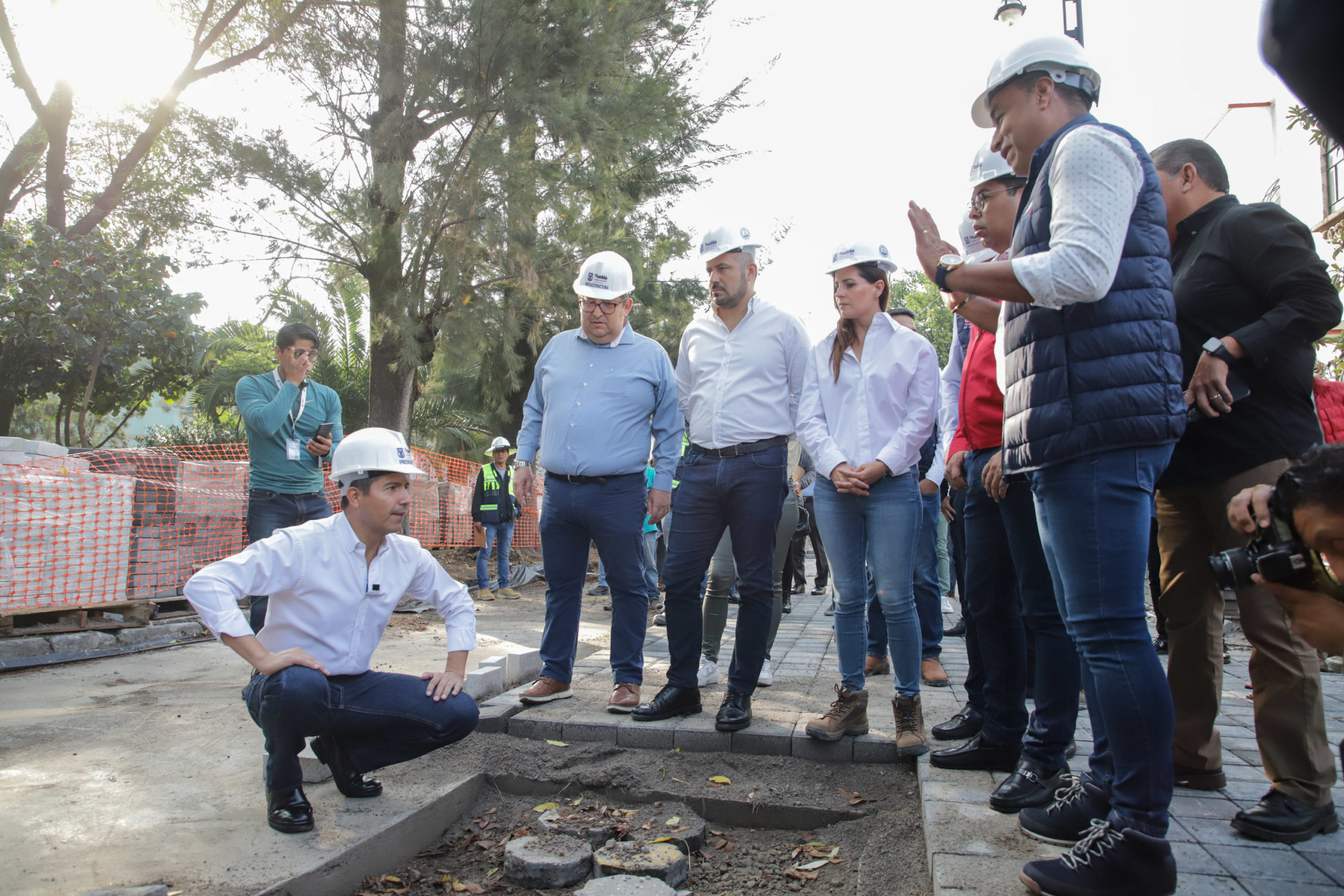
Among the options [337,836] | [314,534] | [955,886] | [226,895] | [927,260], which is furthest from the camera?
[314,534]

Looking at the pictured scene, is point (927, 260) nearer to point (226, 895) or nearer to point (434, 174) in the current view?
point (226, 895)

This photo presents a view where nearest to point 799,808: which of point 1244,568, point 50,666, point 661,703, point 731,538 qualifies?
point 661,703

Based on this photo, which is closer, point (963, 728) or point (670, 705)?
point (963, 728)

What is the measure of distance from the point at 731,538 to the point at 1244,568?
7.86 feet

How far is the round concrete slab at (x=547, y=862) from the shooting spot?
109 inches

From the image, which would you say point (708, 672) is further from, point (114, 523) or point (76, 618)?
point (114, 523)

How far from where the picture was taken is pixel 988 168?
299 centimetres

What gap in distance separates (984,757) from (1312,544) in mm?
1830

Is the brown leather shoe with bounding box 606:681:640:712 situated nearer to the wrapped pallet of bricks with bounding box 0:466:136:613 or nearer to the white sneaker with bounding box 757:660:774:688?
the white sneaker with bounding box 757:660:774:688

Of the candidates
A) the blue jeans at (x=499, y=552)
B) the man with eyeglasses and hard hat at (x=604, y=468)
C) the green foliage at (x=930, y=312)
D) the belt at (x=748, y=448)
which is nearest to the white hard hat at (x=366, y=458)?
the man with eyeglasses and hard hat at (x=604, y=468)

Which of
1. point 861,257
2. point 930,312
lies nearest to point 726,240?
point 861,257

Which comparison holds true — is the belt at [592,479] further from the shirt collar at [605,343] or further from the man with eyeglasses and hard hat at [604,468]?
the shirt collar at [605,343]

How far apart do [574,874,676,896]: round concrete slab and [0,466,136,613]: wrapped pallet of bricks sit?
572 cm

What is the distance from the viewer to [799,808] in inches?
128
